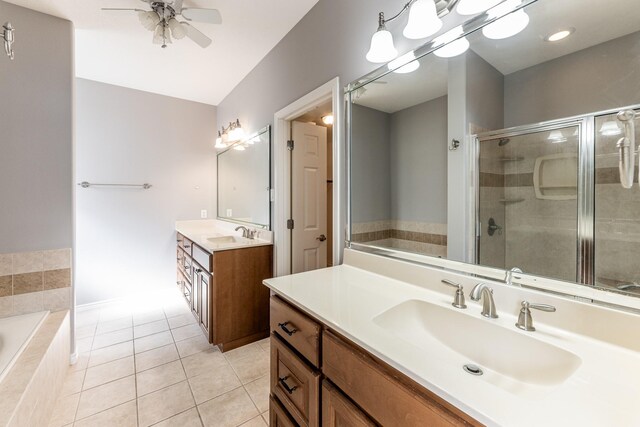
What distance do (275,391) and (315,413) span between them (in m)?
0.35

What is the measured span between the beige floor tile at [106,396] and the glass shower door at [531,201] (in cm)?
220

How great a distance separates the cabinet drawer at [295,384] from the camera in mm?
964

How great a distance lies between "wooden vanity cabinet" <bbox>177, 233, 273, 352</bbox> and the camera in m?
2.15

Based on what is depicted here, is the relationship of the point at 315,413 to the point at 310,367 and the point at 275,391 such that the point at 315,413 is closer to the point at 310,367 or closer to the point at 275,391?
the point at 310,367

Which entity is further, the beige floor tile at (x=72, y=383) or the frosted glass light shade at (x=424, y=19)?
the beige floor tile at (x=72, y=383)

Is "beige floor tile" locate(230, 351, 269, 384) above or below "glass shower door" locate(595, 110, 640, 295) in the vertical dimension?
below

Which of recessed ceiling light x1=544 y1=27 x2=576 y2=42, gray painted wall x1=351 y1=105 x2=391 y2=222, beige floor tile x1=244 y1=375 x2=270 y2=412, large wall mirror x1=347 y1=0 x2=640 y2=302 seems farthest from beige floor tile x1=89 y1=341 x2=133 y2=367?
recessed ceiling light x1=544 y1=27 x2=576 y2=42

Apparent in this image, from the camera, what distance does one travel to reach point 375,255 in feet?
4.75

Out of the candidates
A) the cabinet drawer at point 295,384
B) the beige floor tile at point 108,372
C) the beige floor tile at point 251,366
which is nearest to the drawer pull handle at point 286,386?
the cabinet drawer at point 295,384

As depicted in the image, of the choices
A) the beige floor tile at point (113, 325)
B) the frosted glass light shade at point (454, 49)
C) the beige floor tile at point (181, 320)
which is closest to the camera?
the frosted glass light shade at point (454, 49)

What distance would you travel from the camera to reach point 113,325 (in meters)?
2.62

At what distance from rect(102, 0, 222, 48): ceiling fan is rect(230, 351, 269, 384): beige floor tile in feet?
7.96

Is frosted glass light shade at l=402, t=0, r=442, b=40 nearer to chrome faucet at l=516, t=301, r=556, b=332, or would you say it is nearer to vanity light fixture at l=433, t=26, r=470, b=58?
vanity light fixture at l=433, t=26, r=470, b=58

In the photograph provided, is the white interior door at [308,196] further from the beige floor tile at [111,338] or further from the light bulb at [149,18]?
the beige floor tile at [111,338]
